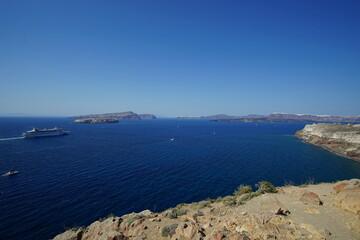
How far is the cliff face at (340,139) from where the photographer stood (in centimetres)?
5417

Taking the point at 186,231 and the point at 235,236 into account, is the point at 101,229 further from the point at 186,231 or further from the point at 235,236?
the point at 235,236

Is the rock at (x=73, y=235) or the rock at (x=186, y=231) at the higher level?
the rock at (x=186, y=231)

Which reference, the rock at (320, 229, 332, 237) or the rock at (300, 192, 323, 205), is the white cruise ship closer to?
the rock at (300, 192, 323, 205)

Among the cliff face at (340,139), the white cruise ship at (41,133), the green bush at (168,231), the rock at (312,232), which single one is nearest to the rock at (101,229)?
the green bush at (168,231)

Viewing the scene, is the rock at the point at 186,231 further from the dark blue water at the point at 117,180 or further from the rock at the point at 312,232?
the dark blue water at the point at 117,180

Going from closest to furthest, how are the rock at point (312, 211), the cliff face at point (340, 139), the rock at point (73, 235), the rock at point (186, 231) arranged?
the rock at point (186, 231) < the rock at point (312, 211) < the rock at point (73, 235) < the cliff face at point (340, 139)

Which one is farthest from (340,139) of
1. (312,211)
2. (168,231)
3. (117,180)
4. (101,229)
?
(101,229)

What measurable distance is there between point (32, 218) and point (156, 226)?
17019 millimetres

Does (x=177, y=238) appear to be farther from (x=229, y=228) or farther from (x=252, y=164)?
(x=252, y=164)

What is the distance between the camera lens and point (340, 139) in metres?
64.7

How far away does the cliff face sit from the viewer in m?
54.2

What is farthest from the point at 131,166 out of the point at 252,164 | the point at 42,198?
the point at 252,164

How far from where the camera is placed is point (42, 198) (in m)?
23.9

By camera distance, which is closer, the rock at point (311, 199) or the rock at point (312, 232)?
the rock at point (312, 232)
